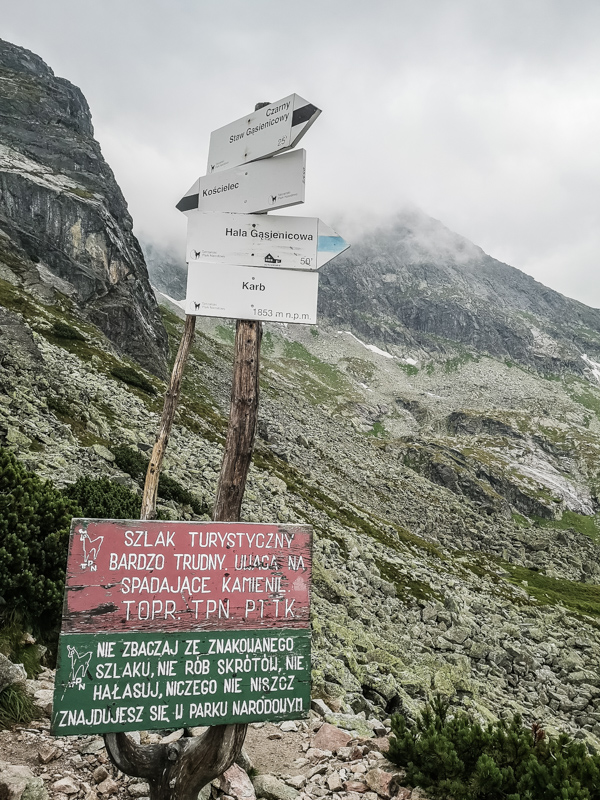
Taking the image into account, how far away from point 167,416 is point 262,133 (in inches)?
163

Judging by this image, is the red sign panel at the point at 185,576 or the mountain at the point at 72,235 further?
the mountain at the point at 72,235

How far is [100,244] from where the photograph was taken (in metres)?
63.8

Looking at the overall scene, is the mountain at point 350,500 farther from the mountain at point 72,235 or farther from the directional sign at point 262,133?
the directional sign at point 262,133

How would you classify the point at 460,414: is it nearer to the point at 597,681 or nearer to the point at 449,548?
the point at 449,548

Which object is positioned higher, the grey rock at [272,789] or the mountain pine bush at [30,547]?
the mountain pine bush at [30,547]

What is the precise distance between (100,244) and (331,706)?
66.4 m

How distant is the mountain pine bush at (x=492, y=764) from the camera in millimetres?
5398

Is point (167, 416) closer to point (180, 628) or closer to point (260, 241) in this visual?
point (260, 241)

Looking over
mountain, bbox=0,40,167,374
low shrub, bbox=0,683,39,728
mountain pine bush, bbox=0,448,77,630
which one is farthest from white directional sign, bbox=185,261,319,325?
mountain, bbox=0,40,167,374

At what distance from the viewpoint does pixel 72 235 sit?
62562 mm

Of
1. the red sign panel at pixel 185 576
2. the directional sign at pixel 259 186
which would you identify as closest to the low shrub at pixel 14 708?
the red sign panel at pixel 185 576

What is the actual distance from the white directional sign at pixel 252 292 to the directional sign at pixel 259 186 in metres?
0.87

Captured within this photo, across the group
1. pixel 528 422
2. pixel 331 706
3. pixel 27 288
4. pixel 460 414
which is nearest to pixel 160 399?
pixel 27 288

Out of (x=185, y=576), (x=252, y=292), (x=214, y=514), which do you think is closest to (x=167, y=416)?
(x=214, y=514)
